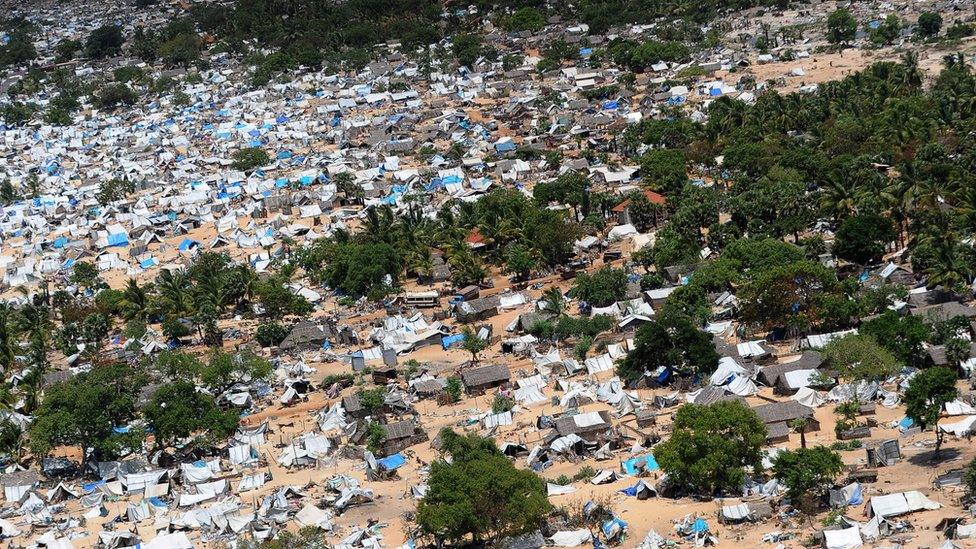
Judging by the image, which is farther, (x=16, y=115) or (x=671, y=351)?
(x=16, y=115)

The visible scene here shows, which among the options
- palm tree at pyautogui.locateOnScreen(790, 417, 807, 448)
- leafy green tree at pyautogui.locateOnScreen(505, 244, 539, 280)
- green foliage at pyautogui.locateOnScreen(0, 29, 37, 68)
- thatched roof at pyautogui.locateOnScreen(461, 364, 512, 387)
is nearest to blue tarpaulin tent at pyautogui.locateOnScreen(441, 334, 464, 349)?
thatched roof at pyautogui.locateOnScreen(461, 364, 512, 387)

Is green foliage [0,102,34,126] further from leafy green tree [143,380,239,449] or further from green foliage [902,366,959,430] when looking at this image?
green foliage [902,366,959,430]

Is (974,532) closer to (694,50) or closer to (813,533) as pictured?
(813,533)

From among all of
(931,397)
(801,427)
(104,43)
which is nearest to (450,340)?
(801,427)

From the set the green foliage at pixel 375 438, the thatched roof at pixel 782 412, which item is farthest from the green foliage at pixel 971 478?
the green foliage at pixel 375 438

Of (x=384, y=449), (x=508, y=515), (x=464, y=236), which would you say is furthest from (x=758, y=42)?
(x=508, y=515)

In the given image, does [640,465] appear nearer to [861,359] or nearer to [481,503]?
[481,503]
